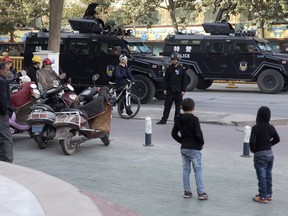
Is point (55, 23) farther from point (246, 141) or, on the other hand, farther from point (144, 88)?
point (246, 141)

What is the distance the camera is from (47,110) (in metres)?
9.18

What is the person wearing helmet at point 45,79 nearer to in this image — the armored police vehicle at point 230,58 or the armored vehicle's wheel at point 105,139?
the armored vehicle's wheel at point 105,139

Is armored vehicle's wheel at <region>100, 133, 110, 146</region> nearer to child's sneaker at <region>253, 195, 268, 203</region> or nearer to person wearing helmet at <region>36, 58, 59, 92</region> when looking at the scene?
person wearing helmet at <region>36, 58, 59, 92</region>

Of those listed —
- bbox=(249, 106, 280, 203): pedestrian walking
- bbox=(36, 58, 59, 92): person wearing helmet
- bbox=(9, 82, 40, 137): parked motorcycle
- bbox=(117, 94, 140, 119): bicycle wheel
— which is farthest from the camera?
bbox=(117, 94, 140, 119): bicycle wheel

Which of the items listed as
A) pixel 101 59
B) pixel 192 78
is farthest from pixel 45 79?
pixel 192 78

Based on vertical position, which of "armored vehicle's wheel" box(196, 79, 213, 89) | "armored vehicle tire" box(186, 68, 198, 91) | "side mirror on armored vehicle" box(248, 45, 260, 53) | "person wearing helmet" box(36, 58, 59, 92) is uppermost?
"side mirror on armored vehicle" box(248, 45, 260, 53)

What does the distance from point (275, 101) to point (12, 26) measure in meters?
28.4

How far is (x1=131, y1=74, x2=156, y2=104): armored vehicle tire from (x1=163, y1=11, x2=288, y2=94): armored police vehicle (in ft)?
17.2

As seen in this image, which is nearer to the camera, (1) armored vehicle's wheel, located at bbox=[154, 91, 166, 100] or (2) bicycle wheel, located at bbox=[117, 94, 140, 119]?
A: (2) bicycle wheel, located at bbox=[117, 94, 140, 119]

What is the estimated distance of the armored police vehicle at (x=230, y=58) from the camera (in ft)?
67.3

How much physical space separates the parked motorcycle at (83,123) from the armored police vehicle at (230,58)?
12.1m

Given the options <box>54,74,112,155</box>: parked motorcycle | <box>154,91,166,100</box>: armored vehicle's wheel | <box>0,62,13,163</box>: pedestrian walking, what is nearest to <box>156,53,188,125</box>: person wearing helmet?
<box>54,74,112,155</box>: parked motorcycle

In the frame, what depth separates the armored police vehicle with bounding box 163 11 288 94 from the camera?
20.5 m

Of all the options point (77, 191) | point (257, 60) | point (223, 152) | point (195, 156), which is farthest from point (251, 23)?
point (77, 191)
